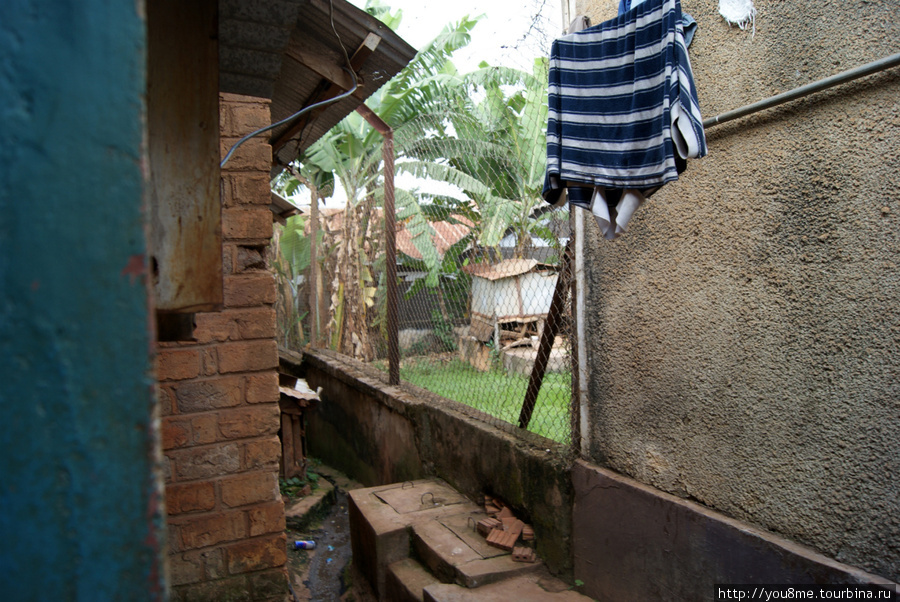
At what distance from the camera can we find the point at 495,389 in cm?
422

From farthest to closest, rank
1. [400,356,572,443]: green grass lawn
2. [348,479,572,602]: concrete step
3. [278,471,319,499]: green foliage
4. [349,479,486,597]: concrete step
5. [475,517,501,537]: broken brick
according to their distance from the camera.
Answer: [278,471,319,499]: green foliage, [400,356,572,443]: green grass lawn, [349,479,486,597]: concrete step, [475,517,501,537]: broken brick, [348,479,572,602]: concrete step

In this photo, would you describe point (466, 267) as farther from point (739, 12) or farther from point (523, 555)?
point (739, 12)

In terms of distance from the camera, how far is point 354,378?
5.82m

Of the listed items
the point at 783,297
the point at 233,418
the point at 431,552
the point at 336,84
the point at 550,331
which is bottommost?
the point at 431,552

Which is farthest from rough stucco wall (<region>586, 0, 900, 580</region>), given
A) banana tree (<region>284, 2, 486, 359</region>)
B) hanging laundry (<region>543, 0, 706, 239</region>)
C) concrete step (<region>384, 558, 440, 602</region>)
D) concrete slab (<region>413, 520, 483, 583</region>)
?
banana tree (<region>284, 2, 486, 359</region>)

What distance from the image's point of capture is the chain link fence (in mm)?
3818

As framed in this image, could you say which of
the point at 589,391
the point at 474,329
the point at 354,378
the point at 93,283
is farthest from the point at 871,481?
the point at 354,378

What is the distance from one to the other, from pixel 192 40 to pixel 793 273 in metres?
1.92

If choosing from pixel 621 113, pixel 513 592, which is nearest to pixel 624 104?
pixel 621 113

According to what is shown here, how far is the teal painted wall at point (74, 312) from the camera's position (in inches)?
20.5

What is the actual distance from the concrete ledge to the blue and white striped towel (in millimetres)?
1301

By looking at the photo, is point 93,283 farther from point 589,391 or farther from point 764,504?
point 589,391

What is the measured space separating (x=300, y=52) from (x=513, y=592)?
2.73m

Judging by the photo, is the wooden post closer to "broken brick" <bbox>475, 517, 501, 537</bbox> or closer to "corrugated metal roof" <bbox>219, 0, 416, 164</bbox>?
"broken brick" <bbox>475, 517, 501, 537</bbox>
